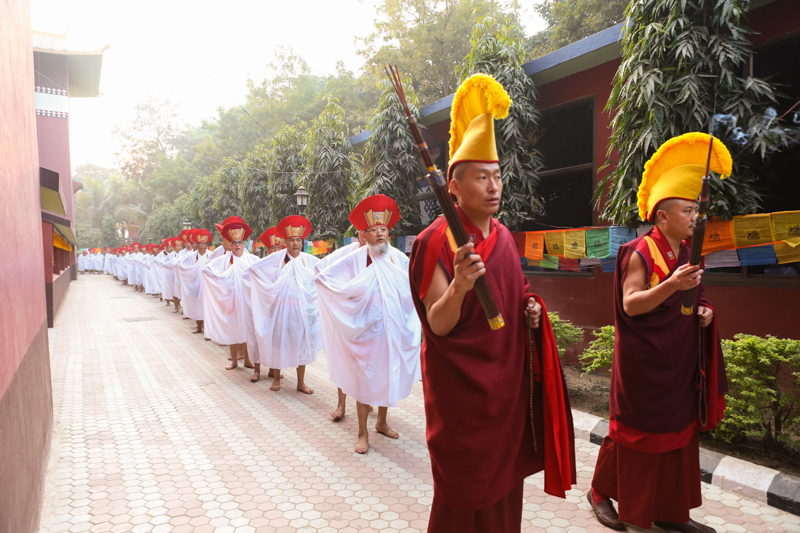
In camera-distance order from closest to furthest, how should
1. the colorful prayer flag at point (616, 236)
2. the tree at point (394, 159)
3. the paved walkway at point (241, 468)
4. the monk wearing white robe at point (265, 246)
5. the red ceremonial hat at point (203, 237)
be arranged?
the paved walkway at point (241, 468), the colorful prayer flag at point (616, 236), the monk wearing white robe at point (265, 246), the tree at point (394, 159), the red ceremonial hat at point (203, 237)

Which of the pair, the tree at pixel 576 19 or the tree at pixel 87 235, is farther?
the tree at pixel 87 235

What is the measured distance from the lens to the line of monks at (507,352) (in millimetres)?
2211

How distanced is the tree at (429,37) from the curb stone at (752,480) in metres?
20.3

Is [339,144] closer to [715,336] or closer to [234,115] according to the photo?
[715,336]

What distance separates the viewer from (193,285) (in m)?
11.3

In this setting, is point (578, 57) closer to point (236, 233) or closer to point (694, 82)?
point (694, 82)

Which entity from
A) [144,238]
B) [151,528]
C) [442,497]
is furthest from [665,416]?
[144,238]

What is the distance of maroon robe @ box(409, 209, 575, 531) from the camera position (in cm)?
220

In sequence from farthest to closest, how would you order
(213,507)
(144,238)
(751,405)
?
(144,238) → (751,405) → (213,507)

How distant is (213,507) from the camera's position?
143 inches

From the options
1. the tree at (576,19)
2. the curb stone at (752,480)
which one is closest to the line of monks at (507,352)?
the curb stone at (752,480)

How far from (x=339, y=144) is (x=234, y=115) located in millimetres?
32333

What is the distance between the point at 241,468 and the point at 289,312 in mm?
2784

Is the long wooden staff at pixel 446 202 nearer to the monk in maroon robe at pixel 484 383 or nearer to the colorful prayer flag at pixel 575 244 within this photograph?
the monk in maroon robe at pixel 484 383
